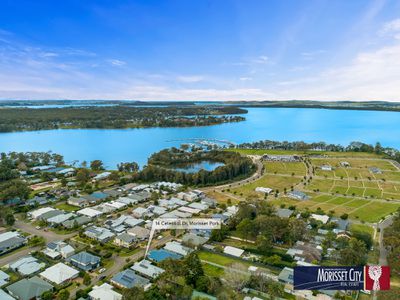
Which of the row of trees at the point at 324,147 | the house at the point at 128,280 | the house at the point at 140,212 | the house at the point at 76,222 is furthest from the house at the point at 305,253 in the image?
the row of trees at the point at 324,147

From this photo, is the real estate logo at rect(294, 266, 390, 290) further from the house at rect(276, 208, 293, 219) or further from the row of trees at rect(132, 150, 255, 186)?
the row of trees at rect(132, 150, 255, 186)

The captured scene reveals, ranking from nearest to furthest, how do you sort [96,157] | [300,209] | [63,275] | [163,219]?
[63,275] → [163,219] → [300,209] → [96,157]

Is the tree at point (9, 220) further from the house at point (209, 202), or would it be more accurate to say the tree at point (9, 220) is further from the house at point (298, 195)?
the house at point (298, 195)

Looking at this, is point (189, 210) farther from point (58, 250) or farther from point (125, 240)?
point (58, 250)

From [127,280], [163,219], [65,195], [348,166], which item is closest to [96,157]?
[65,195]

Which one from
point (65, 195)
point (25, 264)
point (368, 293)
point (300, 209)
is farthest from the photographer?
point (65, 195)

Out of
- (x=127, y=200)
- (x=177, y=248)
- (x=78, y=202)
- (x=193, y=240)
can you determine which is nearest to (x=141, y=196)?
(x=127, y=200)

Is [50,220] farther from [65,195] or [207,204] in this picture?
[207,204]
